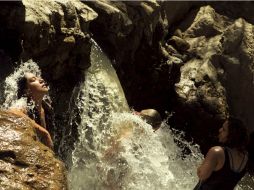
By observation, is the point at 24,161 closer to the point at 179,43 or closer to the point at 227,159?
the point at 227,159

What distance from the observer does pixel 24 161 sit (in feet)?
10.8

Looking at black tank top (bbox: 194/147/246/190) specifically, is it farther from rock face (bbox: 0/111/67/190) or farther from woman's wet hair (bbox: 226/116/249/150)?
rock face (bbox: 0/111/67/190)

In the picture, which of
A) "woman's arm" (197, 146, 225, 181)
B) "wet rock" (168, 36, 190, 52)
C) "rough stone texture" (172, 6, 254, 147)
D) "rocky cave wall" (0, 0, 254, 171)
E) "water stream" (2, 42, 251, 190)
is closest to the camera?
"woman's arm" (197, 146, 225, 181)

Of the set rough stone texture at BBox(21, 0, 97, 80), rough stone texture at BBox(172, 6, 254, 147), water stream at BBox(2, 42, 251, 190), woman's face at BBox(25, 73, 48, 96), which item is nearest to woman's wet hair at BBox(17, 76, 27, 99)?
woman's face at BBox(25, 73, 48, 96)

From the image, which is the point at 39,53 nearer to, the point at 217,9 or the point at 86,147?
the point at 86,147

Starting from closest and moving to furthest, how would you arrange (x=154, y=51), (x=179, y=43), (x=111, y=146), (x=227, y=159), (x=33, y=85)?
(x=227, y=159) < (x=33, y=85) < (x=111, y=146) < (x=154, y=51) < (x=179, y=43)

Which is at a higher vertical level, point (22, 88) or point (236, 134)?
point (236, 134)

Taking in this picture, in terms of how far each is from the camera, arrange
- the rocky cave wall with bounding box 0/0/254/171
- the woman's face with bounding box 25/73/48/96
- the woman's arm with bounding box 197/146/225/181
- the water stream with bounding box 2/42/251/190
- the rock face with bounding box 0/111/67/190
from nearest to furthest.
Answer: the rock face with bounding box 0/111/67/190 → the woman's arm with bounding box 197/146/225/181 → the woman's face with bounding box 25/73/48/96 → the water stream with bounding box 2/42/251/190 → the rocky cave wall with bounding box 0/0/254/171

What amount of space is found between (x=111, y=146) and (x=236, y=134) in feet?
7.80

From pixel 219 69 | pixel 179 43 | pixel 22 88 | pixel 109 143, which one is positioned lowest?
pixel 219 69

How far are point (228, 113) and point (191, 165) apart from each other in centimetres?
188

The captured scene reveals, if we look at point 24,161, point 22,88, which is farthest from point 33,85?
point 24,161

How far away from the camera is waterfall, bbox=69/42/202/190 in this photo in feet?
19.4

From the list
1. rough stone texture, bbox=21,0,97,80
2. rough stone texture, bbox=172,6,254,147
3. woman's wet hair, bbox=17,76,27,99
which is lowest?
rough stone texture, bbox=172,6,254,147
